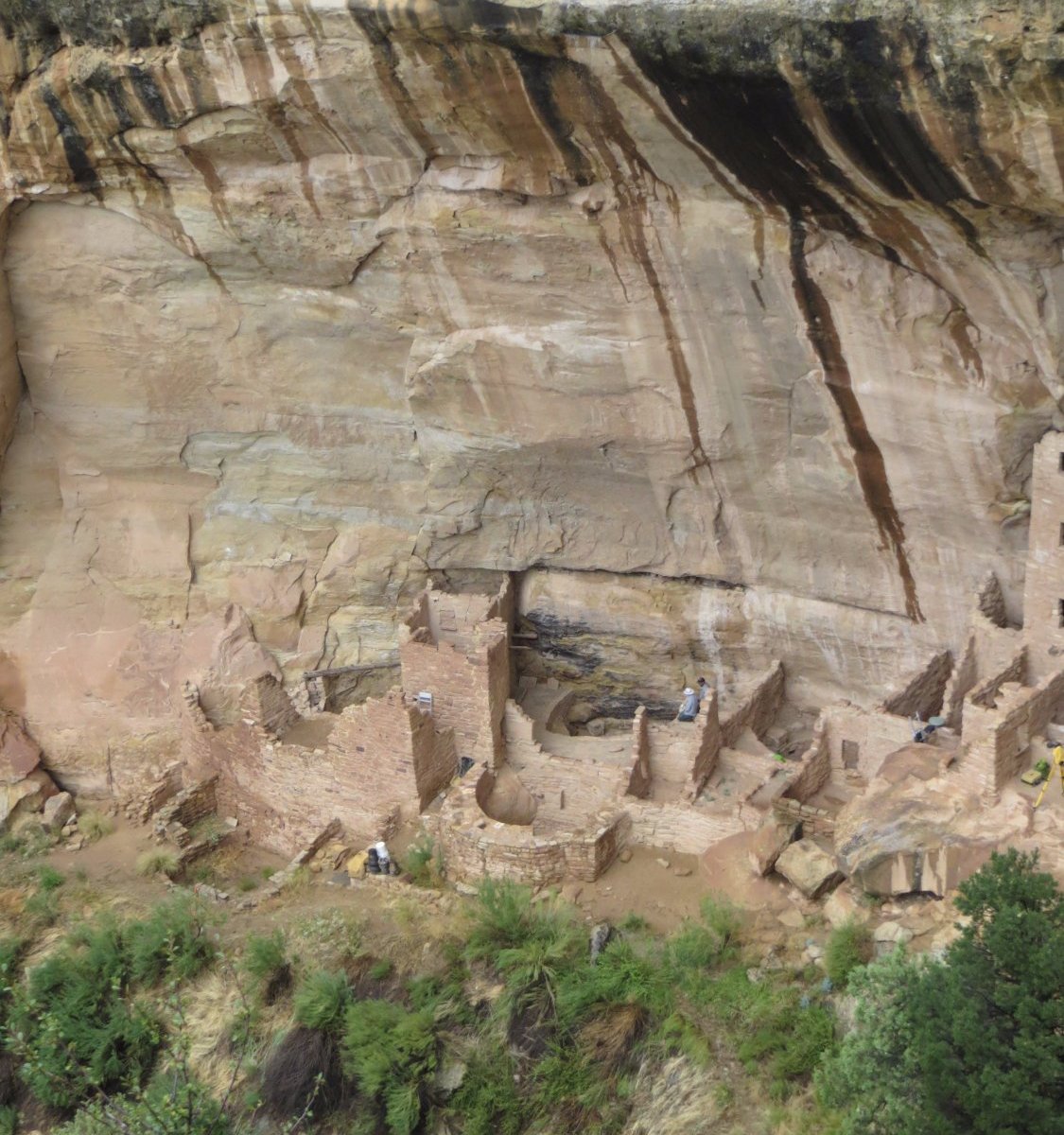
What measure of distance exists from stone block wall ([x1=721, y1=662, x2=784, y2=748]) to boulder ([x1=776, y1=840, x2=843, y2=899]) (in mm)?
1892

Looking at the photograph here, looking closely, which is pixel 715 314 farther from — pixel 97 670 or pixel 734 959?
pixel 97 670

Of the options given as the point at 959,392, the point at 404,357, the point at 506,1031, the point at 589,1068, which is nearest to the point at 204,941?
the point at 506,1031

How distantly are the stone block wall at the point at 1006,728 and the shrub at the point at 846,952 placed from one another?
1457 millimetres

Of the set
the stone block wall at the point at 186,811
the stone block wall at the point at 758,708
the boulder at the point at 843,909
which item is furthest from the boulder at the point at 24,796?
the boulder at the point at 843,909

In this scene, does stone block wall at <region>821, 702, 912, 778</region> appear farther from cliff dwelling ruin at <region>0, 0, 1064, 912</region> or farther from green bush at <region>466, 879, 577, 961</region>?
green bush at <region>466, 879, 577, 961</region>

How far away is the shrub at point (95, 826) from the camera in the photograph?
614 inches

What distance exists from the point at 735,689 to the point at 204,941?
6345 millimetres

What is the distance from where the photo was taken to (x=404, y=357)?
1427 centimetres

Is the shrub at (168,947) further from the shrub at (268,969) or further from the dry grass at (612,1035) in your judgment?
the dry grass at (612,1035)

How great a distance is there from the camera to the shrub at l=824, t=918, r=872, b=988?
10539mm

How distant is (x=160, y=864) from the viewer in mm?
14406

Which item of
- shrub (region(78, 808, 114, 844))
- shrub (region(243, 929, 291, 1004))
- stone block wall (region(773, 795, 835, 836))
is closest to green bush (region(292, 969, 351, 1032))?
shrub (region(243, 929, 291, 1004))

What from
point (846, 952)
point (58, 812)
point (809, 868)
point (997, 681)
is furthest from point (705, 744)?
point (58, 812)

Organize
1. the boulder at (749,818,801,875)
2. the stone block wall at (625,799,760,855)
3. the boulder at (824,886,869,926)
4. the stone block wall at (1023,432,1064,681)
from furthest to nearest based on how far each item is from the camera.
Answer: the stone block wall at (625,799,760,855) → the boulder at (749,818,801,875) → the stone block wall at (1023,432,1064,681) → the boulder at (824,886,869,926)
